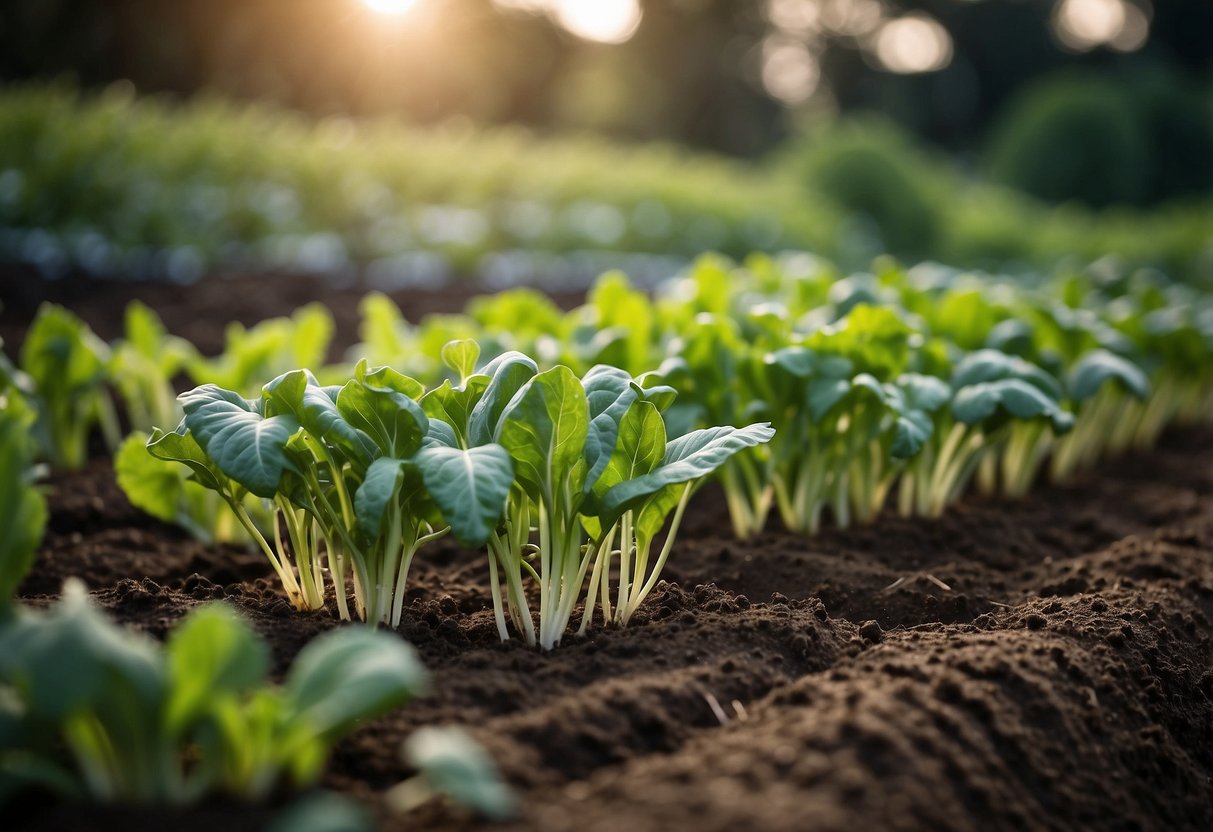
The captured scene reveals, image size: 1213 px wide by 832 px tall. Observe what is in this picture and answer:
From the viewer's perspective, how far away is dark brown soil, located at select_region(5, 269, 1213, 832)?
1416mm

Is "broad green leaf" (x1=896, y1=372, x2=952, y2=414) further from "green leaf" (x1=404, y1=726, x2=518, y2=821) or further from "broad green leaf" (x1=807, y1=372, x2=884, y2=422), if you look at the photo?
"green leaf" (x1=404, y1=726, x2=518, y2=821)

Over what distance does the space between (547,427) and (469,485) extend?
8.5 inches

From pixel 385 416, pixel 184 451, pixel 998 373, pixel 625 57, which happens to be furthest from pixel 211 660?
Answer: pixel 625 57

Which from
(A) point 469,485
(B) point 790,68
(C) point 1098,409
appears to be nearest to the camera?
(A) point 469,485

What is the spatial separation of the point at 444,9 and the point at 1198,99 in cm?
1732

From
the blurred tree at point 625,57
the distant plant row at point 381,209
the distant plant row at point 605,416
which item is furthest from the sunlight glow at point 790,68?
the distant plant row at point 605,416

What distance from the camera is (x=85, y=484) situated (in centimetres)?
300

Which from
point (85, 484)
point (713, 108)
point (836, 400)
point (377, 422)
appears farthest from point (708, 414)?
point (713, 108)

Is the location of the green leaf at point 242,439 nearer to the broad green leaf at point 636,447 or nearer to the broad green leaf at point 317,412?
the broad green leaf at point 317,412

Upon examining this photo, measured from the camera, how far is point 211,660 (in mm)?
1261

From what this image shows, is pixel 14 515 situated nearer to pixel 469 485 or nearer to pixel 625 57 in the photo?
pixel 469 485

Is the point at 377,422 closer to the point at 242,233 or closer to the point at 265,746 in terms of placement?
the point at 265,746

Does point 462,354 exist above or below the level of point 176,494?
above

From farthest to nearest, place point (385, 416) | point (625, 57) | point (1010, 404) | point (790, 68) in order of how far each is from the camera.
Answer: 1. point (790, 68)
2. point (625, 57)
3. point (1010, 404)
4. point (385, 416)
